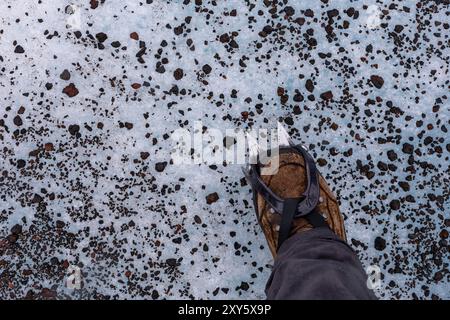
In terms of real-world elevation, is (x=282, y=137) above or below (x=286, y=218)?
above

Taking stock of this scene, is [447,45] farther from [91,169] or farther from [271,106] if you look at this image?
[91,169]

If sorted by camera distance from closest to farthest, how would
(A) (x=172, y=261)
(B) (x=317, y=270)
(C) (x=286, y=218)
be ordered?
(B) (x=317, y=270), (C) (x=286, y=218), (A) (x=172, y=261)

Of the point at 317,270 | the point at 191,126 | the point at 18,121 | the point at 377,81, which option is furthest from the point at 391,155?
the point at 18,121

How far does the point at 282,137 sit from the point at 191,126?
0.44 metres

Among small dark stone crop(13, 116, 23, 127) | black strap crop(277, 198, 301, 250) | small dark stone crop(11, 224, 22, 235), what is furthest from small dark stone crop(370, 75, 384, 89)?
small dark stone crop(11, 224, 22, 235)

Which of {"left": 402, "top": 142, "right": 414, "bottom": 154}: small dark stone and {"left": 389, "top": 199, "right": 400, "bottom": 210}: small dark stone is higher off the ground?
{"left": 402, "top": 142, "right": 414, "bottom": 154}: small dark stone

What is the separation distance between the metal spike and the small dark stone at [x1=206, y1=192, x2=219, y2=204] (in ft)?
1.28

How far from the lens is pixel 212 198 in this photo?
2127 mm

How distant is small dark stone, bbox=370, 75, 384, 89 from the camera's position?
7.09ft

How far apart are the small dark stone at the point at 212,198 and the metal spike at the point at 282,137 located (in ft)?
1.28

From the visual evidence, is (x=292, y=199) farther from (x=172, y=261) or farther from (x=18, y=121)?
(x=18, y=121)

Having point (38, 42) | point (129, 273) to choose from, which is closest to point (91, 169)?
point (129, 273)

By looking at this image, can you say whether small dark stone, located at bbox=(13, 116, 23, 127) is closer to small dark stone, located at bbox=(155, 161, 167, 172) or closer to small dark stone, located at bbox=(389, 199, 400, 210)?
small dark stone, located at bbox=(155, 161, 167, 172)
